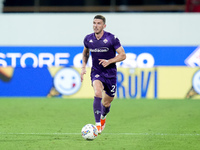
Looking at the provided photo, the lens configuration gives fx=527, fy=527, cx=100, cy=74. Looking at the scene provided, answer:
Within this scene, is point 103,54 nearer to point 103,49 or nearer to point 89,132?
point 103,49

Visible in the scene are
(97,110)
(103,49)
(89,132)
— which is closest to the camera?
(89,132)

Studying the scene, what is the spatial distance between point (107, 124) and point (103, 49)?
7.00 ft

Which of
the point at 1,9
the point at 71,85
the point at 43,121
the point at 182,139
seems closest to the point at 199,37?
the point at 71,85

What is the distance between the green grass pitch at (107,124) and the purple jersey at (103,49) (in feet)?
3.47

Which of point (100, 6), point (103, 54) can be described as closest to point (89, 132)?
point (103, 54)

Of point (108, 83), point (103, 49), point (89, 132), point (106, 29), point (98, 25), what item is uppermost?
point (98, 25)

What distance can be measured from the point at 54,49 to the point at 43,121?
9.07m

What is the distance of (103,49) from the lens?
8.54 m

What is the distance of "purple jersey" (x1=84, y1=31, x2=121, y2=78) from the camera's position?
28.0ft

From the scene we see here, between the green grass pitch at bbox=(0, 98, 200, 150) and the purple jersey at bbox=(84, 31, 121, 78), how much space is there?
106 centimetres

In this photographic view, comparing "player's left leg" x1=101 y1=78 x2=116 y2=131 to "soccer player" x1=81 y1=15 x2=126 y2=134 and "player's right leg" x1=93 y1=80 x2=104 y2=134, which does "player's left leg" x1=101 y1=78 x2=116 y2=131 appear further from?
"player's right leg" x1=93 y1=80 x2=104 y2=134

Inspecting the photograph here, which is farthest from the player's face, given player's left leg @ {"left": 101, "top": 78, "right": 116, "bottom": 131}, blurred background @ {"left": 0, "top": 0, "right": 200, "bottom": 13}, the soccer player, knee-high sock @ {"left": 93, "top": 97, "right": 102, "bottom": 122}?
blurred background @ {"left": 0, "top": 0, "right": 200, "bottom": 13}

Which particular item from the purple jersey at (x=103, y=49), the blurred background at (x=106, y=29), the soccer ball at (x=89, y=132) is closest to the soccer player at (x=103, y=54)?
the purple jersey at (x=103, y=49)

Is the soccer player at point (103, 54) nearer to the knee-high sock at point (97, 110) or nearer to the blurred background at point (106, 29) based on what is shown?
the knee-high sock at point (97, 110)
